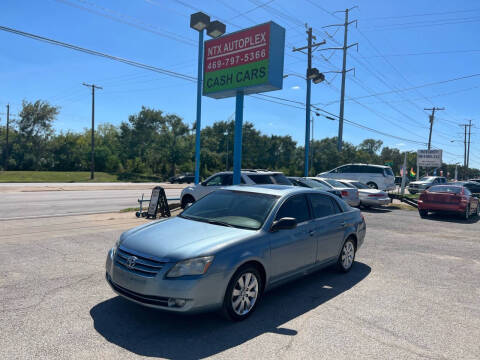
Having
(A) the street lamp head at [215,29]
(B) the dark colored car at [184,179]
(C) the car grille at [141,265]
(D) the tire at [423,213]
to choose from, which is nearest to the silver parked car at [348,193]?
(D) the tire at [423,213]

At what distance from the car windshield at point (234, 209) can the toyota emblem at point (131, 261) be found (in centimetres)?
122

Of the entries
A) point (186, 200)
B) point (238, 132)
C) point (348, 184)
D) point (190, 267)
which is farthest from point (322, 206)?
point (348, 184)

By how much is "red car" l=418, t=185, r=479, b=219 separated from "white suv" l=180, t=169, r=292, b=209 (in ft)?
21.1

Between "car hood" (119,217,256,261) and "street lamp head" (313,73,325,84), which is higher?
"street lamp head" (313,73,325,84)

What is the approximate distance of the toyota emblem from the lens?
393 cm

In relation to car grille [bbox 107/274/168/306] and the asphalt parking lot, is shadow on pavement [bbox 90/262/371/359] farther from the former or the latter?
car grille [bbox 107/274/168/306]

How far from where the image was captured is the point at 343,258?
6.11m

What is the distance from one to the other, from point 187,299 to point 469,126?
92.9m

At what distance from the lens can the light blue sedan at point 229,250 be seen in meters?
3.74

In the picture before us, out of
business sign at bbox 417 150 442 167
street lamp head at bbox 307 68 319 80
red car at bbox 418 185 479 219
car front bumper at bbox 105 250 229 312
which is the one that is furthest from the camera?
business sign at bbox 417 150 442 167

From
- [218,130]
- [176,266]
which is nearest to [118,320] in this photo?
[176,266]

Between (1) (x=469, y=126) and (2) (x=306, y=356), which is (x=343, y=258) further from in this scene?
(1) (x=469, y=126)

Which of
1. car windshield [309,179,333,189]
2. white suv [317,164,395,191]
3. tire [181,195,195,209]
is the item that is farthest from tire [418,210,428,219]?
tire [181,195,195,209]

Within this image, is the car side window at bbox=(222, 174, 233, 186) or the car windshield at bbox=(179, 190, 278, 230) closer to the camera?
the car windshield at bbox=(179, 190, 278, 230)
